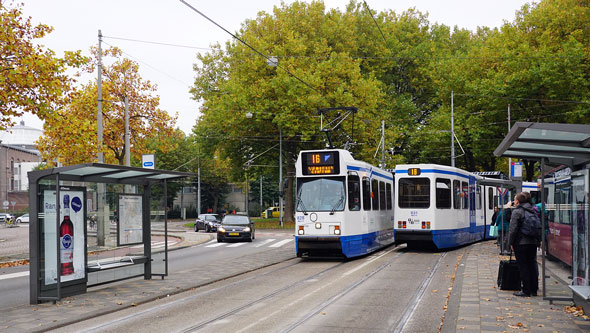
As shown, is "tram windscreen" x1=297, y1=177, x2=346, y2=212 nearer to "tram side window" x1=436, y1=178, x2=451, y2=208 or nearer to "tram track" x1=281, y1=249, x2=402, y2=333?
"tram track" x1=281, y1=249, x2=402, y2=333

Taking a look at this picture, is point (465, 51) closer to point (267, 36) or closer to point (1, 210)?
point (267, 36)

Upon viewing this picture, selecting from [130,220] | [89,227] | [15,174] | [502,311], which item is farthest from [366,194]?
[15,174]

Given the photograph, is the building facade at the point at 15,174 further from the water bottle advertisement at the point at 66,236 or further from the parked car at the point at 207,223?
the water bottle advertisement at the point at 66,236

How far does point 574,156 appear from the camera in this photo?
30.8 ft

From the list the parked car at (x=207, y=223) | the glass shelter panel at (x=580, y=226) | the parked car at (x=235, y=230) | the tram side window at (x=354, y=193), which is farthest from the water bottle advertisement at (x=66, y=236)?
the parked car at (x=207, y=223)

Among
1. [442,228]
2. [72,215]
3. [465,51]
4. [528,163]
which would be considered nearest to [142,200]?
[72,215]

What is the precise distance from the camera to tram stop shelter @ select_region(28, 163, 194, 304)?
1049cm

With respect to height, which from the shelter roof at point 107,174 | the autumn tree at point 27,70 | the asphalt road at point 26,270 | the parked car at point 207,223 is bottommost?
the parked car at point 207,223

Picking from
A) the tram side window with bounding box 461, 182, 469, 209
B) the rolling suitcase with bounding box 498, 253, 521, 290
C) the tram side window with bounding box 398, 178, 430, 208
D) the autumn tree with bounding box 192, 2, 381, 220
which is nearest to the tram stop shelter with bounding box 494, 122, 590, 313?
the rolling suitcase with bounding box 498, 253, 521, 290

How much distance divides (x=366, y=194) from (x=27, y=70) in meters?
10.8

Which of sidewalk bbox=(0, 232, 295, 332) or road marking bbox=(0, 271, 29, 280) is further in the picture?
road marking bbox=(0, 271, 29, 280)

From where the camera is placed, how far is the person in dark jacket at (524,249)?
10.6 m

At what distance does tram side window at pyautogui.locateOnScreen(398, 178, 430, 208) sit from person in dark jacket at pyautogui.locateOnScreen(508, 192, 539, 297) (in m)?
9.49

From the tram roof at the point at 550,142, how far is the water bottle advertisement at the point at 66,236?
298 inches
